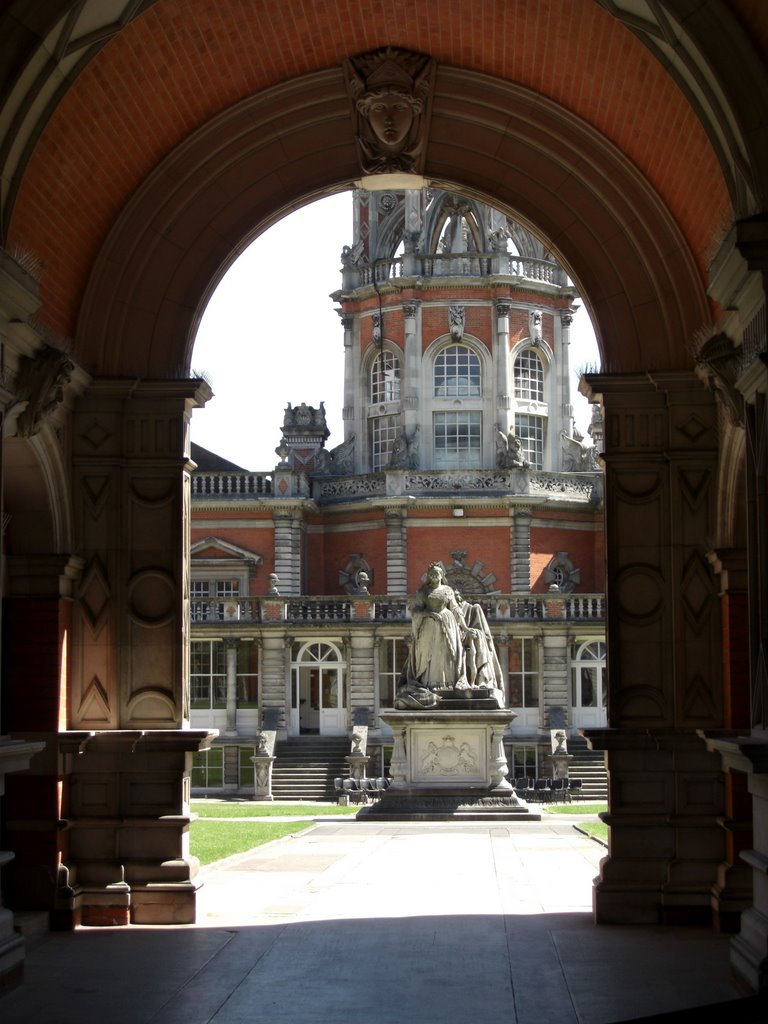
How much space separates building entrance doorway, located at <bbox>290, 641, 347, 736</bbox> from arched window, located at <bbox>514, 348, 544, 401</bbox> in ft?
34.4

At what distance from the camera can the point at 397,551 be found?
45.8m

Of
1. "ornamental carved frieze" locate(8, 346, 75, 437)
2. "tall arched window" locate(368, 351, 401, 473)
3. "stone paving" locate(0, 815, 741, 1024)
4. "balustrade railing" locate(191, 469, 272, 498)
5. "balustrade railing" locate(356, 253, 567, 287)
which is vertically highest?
"balustrade railing" locate(356, 253, 567, 287)

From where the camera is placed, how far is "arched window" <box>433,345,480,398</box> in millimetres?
48000

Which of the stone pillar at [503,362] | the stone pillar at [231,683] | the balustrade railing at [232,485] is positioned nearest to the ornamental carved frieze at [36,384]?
the stone pillar at [231,683]

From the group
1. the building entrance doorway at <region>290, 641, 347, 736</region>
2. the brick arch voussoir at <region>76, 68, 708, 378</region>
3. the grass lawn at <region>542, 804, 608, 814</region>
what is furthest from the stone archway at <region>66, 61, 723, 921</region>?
the building entrance doorway at <region>290, 641, 347, 736</region>

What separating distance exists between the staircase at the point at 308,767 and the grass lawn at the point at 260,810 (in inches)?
77.1

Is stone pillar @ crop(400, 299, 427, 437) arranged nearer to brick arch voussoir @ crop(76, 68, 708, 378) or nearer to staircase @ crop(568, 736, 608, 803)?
staircase @ crop(568, 736, 608, 803)

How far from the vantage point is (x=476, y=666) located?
29016 millimetres

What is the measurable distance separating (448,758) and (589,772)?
982 cm

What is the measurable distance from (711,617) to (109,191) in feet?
17.7

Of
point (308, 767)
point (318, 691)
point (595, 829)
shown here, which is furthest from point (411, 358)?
point (595, 829)

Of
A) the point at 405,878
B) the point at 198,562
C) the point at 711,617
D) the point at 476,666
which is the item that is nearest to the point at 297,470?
the point at 198,562

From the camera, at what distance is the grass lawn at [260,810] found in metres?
29.8

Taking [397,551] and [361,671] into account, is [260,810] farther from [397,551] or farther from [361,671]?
[397,551]
